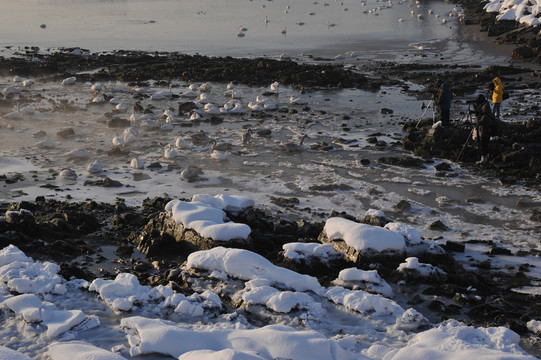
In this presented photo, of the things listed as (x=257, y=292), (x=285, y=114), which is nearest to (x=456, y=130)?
(x=285, y=114)

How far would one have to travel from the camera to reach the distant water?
104 feet

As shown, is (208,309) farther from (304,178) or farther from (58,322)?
(304,178)

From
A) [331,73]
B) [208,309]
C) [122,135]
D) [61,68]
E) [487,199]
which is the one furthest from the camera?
[61,68]

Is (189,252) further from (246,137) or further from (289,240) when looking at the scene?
(246,137)

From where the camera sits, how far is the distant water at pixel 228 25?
31.6m

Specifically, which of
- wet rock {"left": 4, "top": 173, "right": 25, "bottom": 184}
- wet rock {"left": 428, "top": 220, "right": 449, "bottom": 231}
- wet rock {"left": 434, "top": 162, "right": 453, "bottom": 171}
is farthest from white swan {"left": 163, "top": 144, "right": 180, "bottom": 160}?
wet rock {"left": 428, "top": 220, "right": 449, "bottom": 231}

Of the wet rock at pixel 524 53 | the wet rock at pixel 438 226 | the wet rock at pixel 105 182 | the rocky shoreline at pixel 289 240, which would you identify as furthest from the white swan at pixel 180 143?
the wet rock at pixel 524 53

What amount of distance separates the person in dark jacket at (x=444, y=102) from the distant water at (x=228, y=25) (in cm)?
1529

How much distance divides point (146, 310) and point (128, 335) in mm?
579

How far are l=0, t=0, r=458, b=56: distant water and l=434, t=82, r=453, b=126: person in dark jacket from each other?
15293mm

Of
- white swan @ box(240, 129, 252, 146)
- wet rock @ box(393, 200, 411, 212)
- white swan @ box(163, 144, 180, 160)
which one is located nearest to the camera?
wet rock @ box(393, 200, 411, 212)

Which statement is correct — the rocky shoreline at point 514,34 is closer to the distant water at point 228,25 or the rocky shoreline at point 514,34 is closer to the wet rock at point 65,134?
the distant water at point 228,25

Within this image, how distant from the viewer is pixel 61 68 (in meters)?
25.3

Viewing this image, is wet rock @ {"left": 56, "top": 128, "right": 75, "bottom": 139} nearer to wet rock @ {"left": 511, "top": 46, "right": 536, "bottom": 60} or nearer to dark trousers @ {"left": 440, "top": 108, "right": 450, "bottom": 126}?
dark trousers @ {"left": 440, "top": 108, "right": 450, "bottom": 126}
